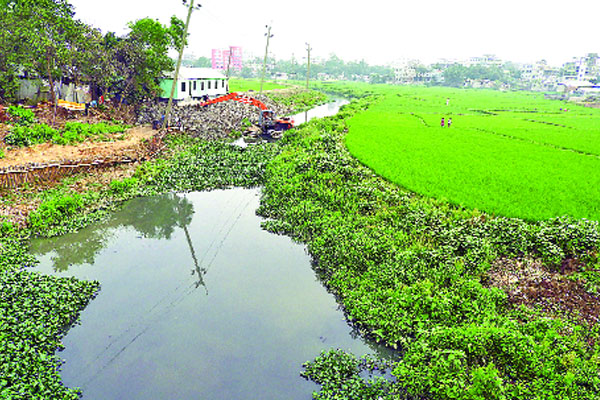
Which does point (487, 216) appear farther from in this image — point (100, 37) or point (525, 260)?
point (100, 37)

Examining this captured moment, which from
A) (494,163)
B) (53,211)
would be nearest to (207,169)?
(53,211)

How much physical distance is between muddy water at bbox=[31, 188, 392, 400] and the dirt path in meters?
7.22

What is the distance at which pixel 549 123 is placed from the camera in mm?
44188

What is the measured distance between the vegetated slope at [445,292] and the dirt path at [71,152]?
11.6 meters

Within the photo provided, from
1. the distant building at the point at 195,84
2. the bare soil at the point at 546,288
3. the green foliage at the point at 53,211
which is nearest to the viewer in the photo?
the bare soil at the point at 546,288

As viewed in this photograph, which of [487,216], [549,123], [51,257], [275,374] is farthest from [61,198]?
[549,123]

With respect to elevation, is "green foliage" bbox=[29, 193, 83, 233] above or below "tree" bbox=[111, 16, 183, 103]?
below

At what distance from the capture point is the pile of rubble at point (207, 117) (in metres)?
33.9

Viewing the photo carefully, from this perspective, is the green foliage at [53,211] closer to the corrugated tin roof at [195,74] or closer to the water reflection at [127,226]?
the water reflection at [127,226]

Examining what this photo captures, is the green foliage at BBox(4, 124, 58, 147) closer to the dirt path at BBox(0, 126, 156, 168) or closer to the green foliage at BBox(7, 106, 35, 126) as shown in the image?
the dirt path at BBox(0, 126, 156, 168)

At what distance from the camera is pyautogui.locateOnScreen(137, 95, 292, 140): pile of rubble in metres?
33.9

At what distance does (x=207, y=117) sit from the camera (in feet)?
127

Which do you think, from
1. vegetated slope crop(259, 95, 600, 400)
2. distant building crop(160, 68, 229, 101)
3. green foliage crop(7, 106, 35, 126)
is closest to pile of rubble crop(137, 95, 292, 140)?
distant building crop(160, 68, 229, 101)

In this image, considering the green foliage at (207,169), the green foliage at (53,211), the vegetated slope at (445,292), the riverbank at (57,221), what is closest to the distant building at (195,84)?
the riverbank at (57,221)
